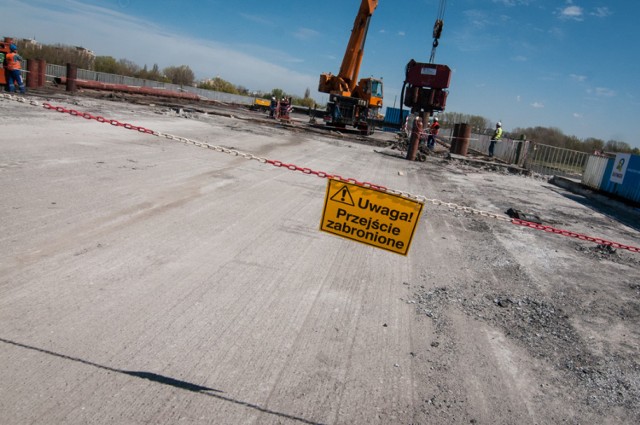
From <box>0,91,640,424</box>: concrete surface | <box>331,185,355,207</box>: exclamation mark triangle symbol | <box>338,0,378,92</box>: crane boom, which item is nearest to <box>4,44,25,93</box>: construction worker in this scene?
<box>0,91,640,424</box>: concrete surface

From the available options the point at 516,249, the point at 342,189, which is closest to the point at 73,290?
the point at 342,189

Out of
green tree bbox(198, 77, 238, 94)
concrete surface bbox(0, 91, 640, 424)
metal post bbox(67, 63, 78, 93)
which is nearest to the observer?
concrete surface bbox(0, 91, 640, 424)

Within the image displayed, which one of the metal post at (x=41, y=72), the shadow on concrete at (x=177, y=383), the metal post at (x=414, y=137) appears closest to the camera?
the shadow on concrete at (x=177, y=383)

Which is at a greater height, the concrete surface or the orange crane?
the orange crane

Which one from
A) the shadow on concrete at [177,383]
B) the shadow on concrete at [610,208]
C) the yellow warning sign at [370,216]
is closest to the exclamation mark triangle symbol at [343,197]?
the yellow warning sign at [370,216]

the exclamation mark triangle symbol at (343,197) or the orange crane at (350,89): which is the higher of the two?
the orange crane at (350,89)

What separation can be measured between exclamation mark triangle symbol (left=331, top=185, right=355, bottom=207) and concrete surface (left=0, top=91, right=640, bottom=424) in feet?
3.98

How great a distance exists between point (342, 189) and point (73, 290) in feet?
8.90

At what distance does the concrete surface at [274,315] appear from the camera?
117 inches

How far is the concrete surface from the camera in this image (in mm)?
2973

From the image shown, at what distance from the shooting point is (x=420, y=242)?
7.21 m

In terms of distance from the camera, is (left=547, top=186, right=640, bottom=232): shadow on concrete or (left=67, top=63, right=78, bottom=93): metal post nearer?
(left=547, top=186, right=640, bottom=232): shadow on concrete

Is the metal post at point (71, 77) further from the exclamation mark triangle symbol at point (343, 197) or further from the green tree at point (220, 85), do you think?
the green tree at point (220, 85)

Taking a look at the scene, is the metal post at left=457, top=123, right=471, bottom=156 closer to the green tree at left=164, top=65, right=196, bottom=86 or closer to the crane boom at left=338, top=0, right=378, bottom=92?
the crane boom at left=338, top=0, right=378, bottom=92
